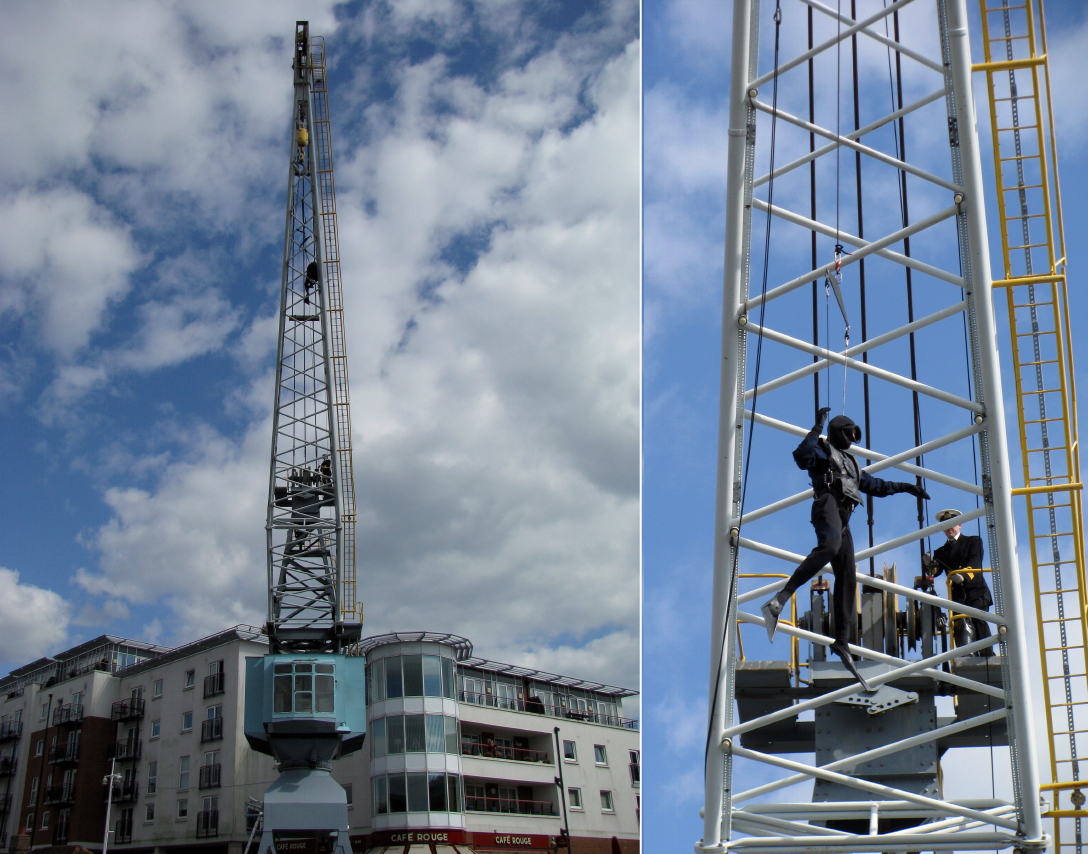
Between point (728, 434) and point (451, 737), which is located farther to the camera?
point (451, 737)

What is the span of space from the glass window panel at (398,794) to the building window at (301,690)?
11.9m

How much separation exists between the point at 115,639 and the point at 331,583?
3483cm

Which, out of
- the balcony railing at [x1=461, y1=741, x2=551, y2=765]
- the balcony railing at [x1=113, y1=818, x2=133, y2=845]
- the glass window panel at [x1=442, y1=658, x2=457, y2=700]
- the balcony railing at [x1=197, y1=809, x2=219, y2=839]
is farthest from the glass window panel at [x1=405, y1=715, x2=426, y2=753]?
the balcony railing at [x1=113, y1=818, x2=133, y2=845]

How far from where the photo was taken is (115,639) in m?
66.1

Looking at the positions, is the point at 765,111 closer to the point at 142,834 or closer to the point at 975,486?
the point at 975,486

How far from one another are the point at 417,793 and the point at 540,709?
1073cm

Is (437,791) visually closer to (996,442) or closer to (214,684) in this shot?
(214,684)

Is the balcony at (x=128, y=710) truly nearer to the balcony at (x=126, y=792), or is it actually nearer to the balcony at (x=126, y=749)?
the balcony at (x=126, y=749)

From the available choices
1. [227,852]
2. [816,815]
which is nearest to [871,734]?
[816,815]

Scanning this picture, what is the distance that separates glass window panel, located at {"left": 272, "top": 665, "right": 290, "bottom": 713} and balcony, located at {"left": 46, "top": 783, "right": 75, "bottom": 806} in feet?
104

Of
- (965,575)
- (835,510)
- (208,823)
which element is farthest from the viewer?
(208,823)

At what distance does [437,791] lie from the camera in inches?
1809

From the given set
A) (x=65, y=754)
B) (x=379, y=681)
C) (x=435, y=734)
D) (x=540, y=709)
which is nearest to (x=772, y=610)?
(x=435, y=734)

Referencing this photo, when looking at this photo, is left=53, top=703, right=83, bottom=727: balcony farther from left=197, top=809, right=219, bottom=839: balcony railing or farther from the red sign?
the red sign
